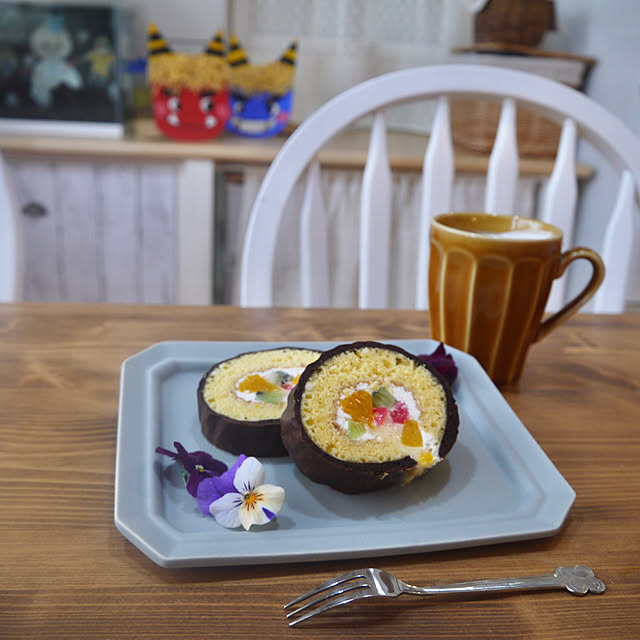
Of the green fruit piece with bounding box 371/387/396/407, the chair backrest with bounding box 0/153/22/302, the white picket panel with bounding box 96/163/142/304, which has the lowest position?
the white picket panel with bounding box 96/163/142/304

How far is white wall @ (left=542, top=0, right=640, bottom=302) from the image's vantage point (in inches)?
59.6

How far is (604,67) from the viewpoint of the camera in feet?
5.34

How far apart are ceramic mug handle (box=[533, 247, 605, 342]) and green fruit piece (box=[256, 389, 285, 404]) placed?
26 centimetres

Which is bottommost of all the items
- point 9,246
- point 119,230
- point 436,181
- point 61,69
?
point 119,230

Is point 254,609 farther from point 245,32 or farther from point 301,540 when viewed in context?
point 245,32

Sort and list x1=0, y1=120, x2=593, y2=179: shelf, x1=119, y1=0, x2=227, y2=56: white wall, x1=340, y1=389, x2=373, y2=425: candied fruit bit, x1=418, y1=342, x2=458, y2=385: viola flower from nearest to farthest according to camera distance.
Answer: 1. x1=340, y1=389, x2=373, y2=425: candied fruit bit
2. x1=418, y1=342, x2=458, y2=385: viola flower
3. x1=0, y1=120, x2=593, y2=179: shelf
4. x1=119, y1=0, x2=227, y2=56: white wall

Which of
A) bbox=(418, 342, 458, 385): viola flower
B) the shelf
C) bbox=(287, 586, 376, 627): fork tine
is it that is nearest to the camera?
bbox=(287, 586, 376, 627): fork tine

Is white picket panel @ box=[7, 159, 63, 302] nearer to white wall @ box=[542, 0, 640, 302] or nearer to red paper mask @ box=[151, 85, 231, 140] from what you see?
red paper mask @ box=[151, 85, 231, 140]

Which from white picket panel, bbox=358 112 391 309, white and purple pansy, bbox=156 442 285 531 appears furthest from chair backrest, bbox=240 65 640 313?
white and purple pansy, bbox=156 442 285 531

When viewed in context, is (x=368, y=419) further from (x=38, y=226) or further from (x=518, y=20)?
(x=518, y=20)

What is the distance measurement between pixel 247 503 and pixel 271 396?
11 centimetres

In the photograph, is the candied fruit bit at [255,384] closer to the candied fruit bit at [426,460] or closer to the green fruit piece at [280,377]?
the green fruit piece at [280,377]

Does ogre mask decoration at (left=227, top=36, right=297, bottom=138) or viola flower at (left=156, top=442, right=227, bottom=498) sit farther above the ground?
ogre mask decoration at (left=227, top=36, right=297, bottom=138)

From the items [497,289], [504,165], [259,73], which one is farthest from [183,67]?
[497,289]
